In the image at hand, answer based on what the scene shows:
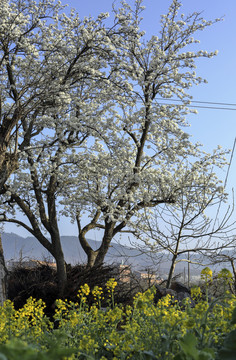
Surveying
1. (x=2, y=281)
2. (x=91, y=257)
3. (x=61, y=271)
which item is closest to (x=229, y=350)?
(x=2, y=281)

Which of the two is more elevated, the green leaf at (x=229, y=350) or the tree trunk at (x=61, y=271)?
the tree trunk at (x=61, y=271)

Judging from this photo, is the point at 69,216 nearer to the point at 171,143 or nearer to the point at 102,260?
the point at 102,260

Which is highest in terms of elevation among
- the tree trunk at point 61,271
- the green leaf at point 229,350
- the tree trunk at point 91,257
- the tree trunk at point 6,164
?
the tree trunk at point 6,164

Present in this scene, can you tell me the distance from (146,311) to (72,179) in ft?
28.1

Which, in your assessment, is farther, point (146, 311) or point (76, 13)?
point (76, 13)

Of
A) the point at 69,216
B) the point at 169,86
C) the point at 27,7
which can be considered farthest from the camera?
the point at 69,216

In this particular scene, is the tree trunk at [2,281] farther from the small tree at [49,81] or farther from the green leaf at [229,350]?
the green leaf at [229,350]

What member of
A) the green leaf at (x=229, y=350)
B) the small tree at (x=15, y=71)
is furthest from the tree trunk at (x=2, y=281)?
the green leaf at (x=229, y=350)

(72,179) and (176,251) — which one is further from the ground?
(72,179)

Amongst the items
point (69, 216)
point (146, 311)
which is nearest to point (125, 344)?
point (146, 311)

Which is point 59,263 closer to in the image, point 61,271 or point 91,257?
point 61,271

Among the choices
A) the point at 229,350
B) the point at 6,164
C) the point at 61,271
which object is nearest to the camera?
the point at 229,350

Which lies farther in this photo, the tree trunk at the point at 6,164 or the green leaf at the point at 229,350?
the tree trunk at the point at 6,164

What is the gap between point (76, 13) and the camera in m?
9.96
